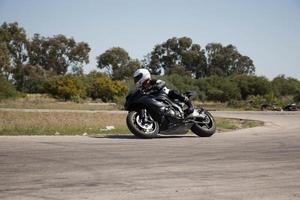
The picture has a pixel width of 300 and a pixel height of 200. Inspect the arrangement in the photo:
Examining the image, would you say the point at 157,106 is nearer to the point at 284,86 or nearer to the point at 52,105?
the point at 52,105

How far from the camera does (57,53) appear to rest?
99.6 m

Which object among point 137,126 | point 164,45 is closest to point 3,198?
point 137,126

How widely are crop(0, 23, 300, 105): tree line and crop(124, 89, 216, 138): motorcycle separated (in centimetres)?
4134

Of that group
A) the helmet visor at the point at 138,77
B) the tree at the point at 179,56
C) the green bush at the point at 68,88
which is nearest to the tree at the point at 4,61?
the green bush at the point at 68,88

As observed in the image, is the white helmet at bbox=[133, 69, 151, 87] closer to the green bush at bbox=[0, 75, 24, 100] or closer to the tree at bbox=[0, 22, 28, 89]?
the green bush at bbox=[0, 75, 24, 100]

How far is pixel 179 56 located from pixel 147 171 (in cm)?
10511

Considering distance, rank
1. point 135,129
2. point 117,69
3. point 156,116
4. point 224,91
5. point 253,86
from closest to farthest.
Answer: point 135,129
point 156,116
point 224,91
point 253,86
point 117,69

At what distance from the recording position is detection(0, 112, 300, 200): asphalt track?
5.48 m

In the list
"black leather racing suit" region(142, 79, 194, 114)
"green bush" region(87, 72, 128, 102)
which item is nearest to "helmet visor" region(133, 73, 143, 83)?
"black leather racing suit" region(142, 79, 194, 114)

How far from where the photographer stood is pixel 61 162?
24.5 ft

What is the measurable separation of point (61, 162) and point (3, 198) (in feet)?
7.74

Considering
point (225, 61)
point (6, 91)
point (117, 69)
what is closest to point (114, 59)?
point (117, 69)

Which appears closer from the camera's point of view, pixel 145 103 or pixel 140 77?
pixel 145 103

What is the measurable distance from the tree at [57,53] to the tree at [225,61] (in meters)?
27.9
